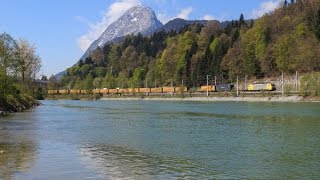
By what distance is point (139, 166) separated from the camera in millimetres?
22531

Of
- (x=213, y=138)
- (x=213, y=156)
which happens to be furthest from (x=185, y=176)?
(x=213, y=138)

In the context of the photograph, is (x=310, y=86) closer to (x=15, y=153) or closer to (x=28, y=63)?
(x=28, y=63)

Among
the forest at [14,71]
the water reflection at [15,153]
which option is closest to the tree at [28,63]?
the forest at [14,71]

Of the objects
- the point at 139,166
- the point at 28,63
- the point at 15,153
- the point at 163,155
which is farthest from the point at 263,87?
the point at 139,166

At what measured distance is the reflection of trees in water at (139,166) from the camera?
66.2ft

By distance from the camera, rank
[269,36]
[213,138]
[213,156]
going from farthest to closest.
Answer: [269,36]
[213,138]
[213,156]

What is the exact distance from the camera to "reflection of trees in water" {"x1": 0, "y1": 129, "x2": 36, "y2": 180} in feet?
69.5

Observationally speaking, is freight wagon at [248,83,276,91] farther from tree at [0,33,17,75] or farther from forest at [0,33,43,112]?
tree at [0,33,17,75]

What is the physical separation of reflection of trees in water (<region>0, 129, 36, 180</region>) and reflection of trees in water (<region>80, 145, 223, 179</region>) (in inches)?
124

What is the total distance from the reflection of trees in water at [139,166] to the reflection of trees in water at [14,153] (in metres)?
3.15

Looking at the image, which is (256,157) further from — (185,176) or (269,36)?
(269,36)

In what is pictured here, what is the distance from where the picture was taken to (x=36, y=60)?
11644cm

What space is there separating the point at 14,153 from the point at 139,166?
341 inches

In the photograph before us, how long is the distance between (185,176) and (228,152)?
7.57 meters
